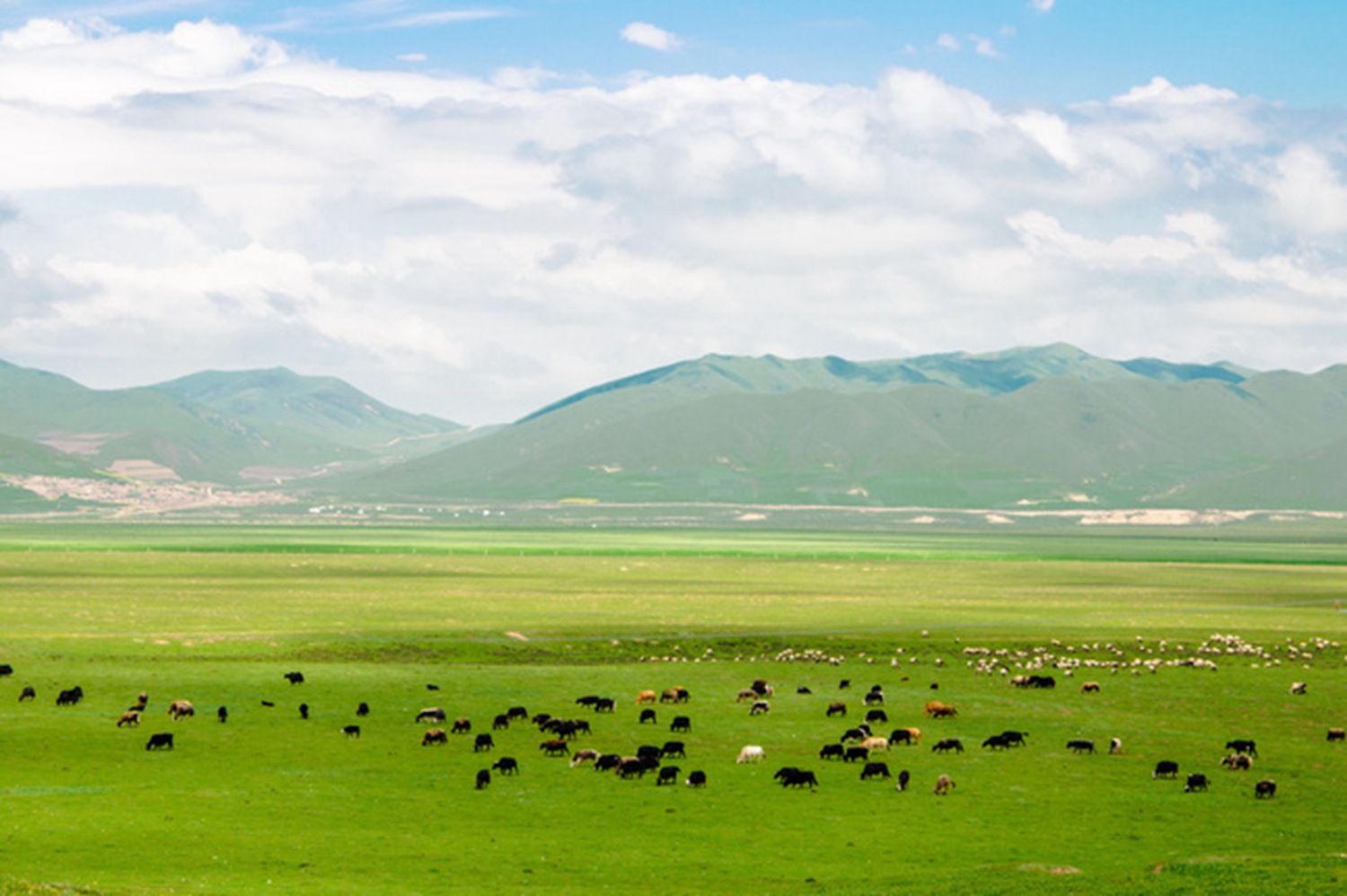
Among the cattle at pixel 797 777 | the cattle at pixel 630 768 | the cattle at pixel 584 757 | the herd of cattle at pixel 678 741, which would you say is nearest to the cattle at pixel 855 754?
the herd of cattle at pixel 678 741

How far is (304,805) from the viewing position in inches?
1635

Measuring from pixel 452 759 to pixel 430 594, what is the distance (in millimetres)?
78198

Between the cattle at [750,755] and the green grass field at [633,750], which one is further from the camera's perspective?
the cattle at [750,755]

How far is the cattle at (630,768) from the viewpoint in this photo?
46.2m

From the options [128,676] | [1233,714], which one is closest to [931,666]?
[1233,714]

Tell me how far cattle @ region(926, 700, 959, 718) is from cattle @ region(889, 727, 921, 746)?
6.93m

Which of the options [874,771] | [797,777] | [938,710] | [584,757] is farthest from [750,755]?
[938,710]

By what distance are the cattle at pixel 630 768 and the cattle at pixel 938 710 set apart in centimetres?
1764

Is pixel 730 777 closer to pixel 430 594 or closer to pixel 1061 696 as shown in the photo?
pixel 1061 696

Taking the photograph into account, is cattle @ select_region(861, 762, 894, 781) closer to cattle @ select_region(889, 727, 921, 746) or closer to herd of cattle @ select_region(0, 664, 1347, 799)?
herd of cattle @ select_region(0, 664, 1347, 799)

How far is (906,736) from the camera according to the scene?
173ft

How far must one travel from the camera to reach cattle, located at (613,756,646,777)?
46250mm

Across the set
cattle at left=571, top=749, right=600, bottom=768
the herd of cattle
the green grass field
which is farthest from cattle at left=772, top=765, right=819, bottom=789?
cattle at left=571, top=749, right=600, bottom=768

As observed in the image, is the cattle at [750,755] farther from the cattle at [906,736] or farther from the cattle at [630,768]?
the cattle at [906,736]
